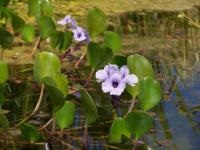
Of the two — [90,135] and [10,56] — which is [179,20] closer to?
[10,56]

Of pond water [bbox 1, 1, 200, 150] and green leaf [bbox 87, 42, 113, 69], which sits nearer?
pond water [bbox 1, 1, 200, 150]

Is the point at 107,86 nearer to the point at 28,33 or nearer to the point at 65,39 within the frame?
the point at 65,39

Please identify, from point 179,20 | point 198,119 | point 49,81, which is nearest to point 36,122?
A: point 49,81

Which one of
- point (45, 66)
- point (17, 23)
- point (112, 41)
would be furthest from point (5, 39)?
point (45, 66)

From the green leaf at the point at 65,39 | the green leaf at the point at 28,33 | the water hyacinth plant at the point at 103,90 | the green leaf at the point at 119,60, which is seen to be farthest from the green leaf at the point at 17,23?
the green leaf at the point at 119,60

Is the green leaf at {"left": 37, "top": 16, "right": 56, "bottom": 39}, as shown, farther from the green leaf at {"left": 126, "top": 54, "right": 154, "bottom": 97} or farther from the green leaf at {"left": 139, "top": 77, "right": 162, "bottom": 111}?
the green leaf at {"left": 139, "top": 77, "right": 162, "bottom": 111}

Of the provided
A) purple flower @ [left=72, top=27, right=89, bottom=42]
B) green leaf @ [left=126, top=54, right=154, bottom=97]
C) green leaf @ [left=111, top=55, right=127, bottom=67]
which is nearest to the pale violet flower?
green leaf @ [left=126, top=54, right=154, bottom=97]
